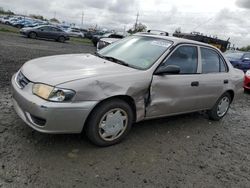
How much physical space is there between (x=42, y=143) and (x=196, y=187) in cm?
208

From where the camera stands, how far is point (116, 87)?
12.2 feet

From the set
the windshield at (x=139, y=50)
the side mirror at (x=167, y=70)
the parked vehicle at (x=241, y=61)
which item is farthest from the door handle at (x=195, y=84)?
the parked vehicle at (x=241, y=61)

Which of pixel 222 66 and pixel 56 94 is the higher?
pixel 222 66

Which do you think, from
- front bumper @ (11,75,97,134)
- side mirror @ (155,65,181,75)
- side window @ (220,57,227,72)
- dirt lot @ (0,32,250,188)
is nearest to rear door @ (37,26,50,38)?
dirt lot @ (0,32,250,188)

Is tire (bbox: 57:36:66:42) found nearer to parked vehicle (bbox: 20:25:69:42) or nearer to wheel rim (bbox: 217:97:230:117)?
parked vehicle (bbox: 20:25:69:42)

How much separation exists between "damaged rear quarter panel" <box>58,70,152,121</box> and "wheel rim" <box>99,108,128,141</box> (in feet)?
0.81

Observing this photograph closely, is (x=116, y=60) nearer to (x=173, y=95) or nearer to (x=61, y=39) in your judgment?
(x=173, y=95)

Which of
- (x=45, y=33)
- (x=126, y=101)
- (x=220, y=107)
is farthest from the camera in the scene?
(x=45, y=33)

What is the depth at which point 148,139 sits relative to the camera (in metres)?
4.42

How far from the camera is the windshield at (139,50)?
4.36m

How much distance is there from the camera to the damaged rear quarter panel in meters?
3.44

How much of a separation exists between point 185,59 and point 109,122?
1872 mm

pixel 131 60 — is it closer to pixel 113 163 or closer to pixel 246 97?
pixel 113 163

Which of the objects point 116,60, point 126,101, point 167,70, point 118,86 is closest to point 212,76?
point 167,70
